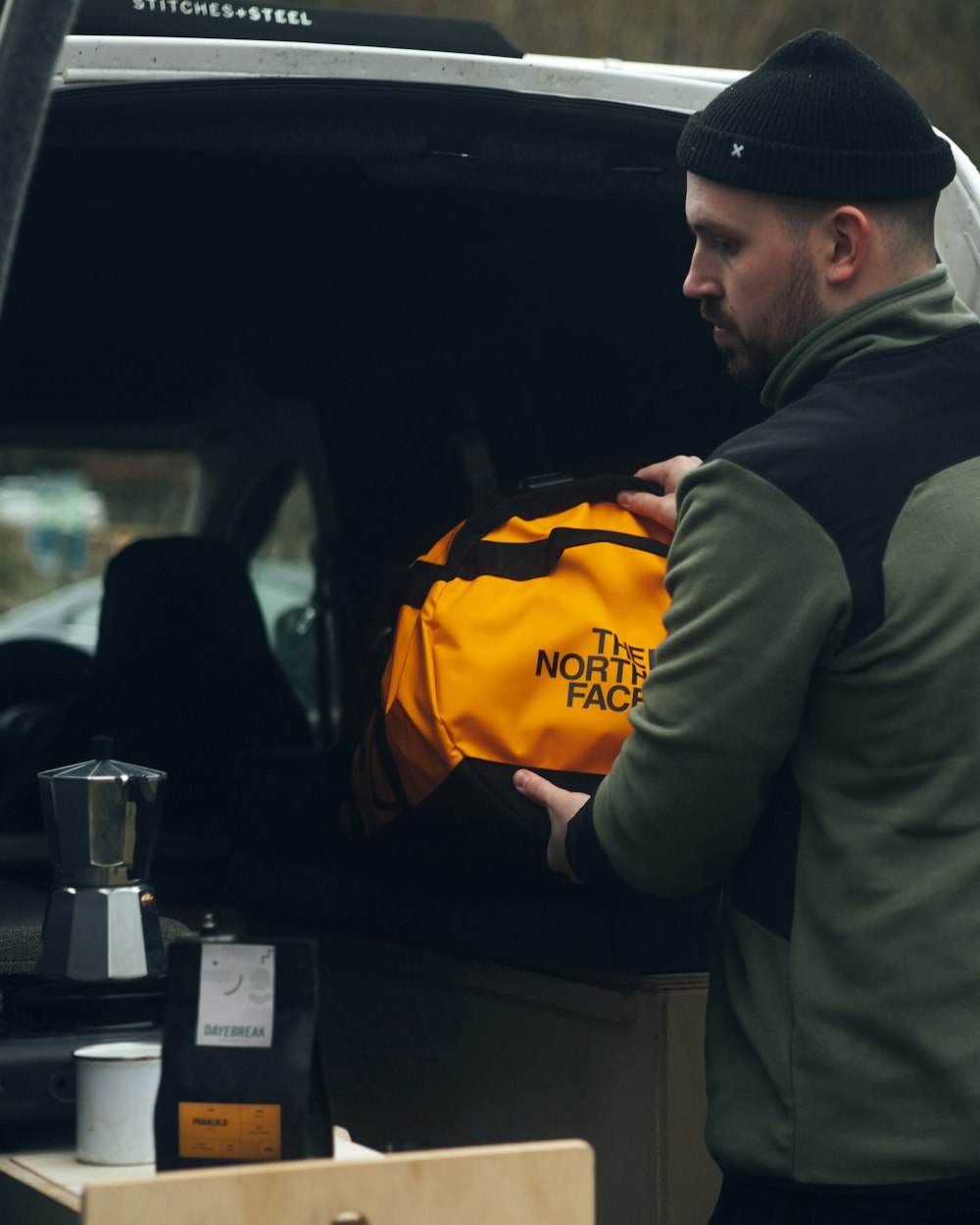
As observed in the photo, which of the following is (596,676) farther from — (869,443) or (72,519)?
(72,519)

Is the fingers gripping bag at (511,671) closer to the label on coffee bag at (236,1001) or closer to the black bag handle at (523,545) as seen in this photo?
the black bag handle at (523,545)

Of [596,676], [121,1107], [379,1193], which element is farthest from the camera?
[596,676]

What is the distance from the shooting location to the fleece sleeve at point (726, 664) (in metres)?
1.82

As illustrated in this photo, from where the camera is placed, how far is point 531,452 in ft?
12.7

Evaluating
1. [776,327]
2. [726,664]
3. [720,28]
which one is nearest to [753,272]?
[776,327]

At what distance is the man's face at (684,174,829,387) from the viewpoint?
1.97 metres

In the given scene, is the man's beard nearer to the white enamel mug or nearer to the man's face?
the man's face

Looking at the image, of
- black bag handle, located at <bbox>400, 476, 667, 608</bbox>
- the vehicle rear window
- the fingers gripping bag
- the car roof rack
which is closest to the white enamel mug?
the fingers gripping bag

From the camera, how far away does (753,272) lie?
1.98m

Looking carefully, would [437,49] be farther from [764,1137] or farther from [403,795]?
[764,1137]

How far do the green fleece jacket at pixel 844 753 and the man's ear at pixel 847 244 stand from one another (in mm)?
129

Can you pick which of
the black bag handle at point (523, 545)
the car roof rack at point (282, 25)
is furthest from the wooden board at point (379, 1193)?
the car roof rack at point (282, 25)

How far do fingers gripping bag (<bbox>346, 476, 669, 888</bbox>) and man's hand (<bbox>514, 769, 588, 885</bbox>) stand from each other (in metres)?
0.13

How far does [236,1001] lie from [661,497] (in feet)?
3.64
